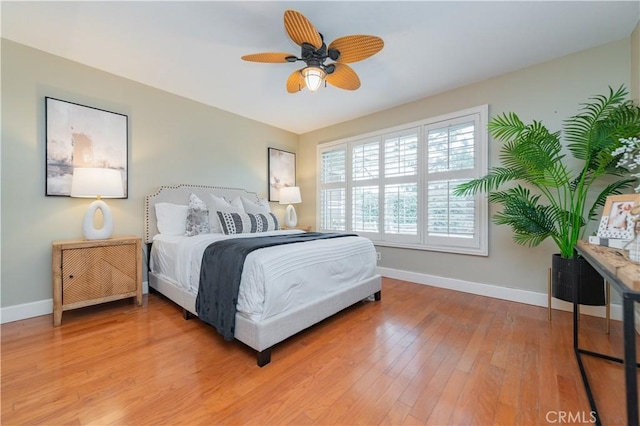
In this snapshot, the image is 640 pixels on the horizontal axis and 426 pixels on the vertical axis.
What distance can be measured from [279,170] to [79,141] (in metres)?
2.75

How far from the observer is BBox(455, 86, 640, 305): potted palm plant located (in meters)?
2.05

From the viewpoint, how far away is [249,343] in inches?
67.8

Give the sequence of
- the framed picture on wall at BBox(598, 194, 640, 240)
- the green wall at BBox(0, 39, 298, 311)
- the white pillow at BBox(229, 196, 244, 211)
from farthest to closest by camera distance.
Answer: the white pillow at BBox(229, 196, 244, 211)
the green wall at BBox(0, 39, 298, 311)
the framed picture on wall at BBox(598, 194, 640, 240)

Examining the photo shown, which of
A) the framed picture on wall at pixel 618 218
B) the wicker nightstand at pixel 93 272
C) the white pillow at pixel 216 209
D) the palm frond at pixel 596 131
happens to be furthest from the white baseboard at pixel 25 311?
the palm frond at pixel 596 131

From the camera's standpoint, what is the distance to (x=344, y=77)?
7.80ft

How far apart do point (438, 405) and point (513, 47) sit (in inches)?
122

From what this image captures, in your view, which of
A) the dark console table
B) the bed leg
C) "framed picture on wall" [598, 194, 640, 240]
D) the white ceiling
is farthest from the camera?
the white ceiling

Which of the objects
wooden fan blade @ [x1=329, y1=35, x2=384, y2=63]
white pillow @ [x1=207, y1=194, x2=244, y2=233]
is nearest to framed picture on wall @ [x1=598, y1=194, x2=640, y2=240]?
wooden fan blade @ [x1=329, y1=35, x2=384, y2=63]

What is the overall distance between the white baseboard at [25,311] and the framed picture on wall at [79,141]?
1.08m

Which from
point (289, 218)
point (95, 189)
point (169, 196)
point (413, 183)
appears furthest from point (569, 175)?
point (95, 189)

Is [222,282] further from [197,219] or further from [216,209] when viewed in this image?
[216,209]

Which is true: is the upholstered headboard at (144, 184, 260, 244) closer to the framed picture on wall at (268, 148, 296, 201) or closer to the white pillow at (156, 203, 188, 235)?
the white pillow at (156, 203, 188, 235)

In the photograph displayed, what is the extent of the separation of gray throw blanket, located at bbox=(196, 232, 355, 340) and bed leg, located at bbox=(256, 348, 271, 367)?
274mm

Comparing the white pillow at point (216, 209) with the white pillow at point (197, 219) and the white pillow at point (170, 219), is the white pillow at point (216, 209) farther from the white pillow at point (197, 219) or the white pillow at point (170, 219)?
the white pillow at point (170, 219)
